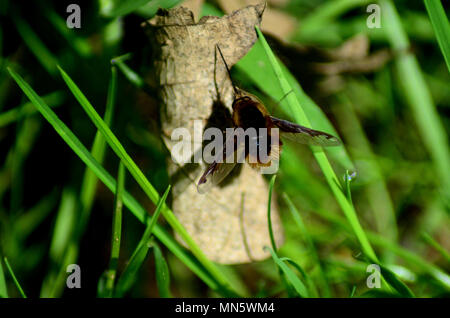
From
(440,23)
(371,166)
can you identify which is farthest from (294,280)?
(371,166)

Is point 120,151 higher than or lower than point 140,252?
higher

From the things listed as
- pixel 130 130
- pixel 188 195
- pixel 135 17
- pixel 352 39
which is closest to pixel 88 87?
pixel 130 130

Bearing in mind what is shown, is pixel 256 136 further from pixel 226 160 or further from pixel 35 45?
pixel 35 45

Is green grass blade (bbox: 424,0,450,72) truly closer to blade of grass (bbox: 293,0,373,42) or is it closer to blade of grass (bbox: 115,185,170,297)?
blade of grass (bbox: 293,0,373,42)

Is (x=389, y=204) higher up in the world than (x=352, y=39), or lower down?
lower down
